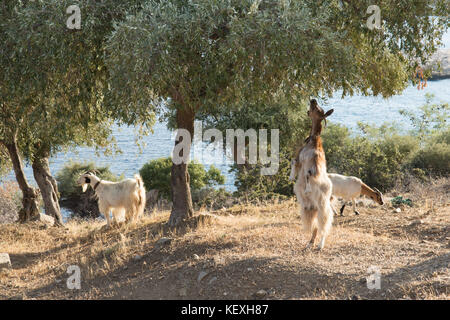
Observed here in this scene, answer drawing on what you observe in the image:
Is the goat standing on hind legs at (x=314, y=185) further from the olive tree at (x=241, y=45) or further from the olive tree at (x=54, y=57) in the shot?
the olive tree at (x=54, y=57)

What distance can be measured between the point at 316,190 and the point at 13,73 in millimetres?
6287

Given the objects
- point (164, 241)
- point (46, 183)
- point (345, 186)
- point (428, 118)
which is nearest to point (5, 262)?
point (164, 241)

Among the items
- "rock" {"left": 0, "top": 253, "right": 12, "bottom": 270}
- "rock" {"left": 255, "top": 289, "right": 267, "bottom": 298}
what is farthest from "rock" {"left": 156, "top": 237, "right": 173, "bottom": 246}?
"rock" {"left": 0, "top": 253, "right": 12, "bottom": 270}

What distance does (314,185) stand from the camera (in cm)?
845

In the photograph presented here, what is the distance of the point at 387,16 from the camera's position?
9758 mm

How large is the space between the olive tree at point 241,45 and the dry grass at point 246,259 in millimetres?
2750

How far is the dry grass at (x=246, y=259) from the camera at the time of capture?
24.3 feet

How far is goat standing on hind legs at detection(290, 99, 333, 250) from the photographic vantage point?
8461mm

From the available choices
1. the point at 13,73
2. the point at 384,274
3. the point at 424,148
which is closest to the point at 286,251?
the point at 384,274

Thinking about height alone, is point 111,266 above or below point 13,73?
below

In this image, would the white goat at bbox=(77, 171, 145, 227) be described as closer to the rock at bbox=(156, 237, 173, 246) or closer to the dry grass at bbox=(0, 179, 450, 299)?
the dry grass at bbox=(0, 179, 450, 299)

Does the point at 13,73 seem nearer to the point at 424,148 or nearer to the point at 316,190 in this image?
the point at 316,190

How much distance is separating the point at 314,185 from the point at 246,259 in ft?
5.60

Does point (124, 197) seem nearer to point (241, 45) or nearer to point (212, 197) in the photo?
point (241, 45)
